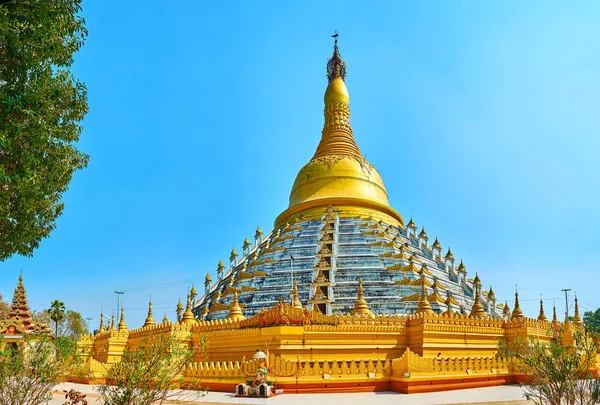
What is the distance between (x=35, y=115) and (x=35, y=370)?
5.30 meters

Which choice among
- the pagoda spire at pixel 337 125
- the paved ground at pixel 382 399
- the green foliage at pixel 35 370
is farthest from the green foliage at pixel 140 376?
the pagoda spire at pixel 337 125

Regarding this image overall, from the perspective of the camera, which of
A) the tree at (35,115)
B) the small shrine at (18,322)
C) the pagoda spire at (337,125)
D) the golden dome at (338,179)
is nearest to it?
the tree at (35,115)

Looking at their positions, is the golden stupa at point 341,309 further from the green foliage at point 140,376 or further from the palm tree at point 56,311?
the palm tree at point 56,311

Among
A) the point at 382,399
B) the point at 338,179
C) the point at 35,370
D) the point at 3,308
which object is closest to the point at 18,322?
the point at 3,308

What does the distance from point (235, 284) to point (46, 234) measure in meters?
21.6

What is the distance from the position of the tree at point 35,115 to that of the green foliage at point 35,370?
2.17 metres

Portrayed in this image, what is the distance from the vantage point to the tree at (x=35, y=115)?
9469 mm

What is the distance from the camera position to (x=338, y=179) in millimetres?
41719

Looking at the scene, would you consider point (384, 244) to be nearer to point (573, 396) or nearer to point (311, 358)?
point (311, 358)

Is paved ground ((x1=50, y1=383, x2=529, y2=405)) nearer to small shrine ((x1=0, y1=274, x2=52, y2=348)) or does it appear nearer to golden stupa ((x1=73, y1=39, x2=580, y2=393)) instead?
golden stupa ((x1=73, y1=39, x2=580, y2=393))

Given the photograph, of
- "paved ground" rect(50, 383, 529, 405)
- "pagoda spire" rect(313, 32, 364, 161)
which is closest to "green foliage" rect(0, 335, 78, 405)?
"paved ground" rect(50, 383, 529, 405)

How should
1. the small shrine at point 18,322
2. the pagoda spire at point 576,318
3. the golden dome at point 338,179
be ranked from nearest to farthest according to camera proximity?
the pagoda spire at point 576,318 → the small shrine at point 18,322 → the golden dome at point 338,179

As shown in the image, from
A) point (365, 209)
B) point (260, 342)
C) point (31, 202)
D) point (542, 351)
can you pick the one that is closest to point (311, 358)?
point (260, 342)

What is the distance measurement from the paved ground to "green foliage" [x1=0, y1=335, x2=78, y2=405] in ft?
10.2
